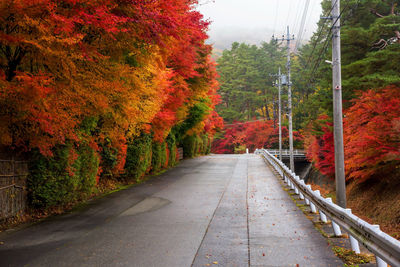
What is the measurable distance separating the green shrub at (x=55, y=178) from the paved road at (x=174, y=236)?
0.67 m

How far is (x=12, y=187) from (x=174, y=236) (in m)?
4.45

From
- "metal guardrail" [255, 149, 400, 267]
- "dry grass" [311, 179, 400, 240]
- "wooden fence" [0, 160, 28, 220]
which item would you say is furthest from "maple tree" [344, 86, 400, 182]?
"wooden fence" [0, 160, 28, 220]

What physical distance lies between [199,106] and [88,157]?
18088mm

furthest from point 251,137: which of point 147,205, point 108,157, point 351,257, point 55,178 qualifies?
point 351,257

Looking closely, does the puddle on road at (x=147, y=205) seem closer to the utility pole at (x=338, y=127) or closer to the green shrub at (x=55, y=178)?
the green shrub at (x=55, y=178)

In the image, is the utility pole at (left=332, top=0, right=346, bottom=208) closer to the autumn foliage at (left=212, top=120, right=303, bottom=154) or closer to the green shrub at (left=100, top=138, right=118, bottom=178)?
the green shrub at (left=100, top=138, right=118, bottom=178)

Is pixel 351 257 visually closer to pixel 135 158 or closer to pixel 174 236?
pixel 174 236

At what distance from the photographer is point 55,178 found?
947 centimetres

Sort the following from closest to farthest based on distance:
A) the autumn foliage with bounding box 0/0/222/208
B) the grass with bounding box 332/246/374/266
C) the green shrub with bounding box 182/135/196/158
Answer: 1. the grass with bounding box 332/246/374/266
2. the autumn foliage with bounding box 0/0/222/208
3. the green shrub with bounding box 182/135/196/158

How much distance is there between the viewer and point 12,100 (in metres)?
7.01

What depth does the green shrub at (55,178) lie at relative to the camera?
926 cm

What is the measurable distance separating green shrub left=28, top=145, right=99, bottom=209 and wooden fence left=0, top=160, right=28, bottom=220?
0.22 metres

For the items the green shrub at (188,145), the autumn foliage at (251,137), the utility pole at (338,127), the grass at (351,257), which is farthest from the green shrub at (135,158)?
the autumn foliage at (251,137)

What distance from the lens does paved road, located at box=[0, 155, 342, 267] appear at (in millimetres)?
5820
